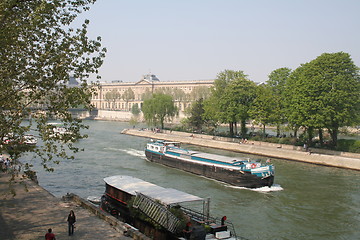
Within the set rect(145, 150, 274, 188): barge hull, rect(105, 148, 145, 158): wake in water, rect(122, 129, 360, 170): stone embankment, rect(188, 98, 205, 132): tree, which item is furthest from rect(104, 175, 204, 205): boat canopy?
rect(188, 98, 205, 132): tree

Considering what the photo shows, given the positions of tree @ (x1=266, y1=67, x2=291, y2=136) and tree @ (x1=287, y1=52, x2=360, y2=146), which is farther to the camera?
tree @ (x1=266, y1=67, x2=291, y2=136)

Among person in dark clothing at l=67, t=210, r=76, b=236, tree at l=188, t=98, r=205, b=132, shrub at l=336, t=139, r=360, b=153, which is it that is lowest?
person in dark clothing at l=67, t=210, r=76, b=236

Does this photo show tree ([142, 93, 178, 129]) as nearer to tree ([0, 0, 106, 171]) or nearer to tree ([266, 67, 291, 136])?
tree ([266, 67, 291, 136])

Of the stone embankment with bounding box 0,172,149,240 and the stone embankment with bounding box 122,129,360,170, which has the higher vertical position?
the stone embankment with bounding box 122,129,360,170

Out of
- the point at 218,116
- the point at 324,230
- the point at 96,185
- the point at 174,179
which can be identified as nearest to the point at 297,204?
A: the point at 324,230

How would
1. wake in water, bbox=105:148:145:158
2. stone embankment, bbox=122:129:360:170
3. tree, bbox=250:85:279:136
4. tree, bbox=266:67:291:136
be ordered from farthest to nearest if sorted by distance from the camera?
tree, bbox=250:85:279:136 → tree, bbox=266:67:291:136 → wake in water, bbox=105:148:145:158 → stone embankment, bbox=122:129:360:170

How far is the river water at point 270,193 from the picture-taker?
25.1m

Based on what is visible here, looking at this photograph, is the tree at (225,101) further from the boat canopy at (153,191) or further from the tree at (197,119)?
the boat canopy at (153,191)

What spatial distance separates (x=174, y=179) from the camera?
40812 millimetres

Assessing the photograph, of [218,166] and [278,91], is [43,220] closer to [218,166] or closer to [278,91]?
[218,166]

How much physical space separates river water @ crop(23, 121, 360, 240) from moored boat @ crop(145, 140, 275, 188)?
0.94m

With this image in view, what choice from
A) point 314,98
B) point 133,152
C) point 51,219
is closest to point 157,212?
point 51,219

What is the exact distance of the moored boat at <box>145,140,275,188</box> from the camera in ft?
120

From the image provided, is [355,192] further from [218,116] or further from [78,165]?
[218,116]
